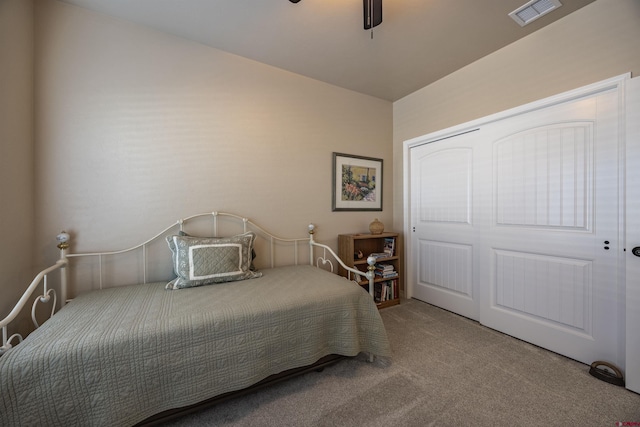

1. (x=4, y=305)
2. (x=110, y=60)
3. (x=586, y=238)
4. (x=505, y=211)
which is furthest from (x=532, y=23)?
(x=4, y=305)

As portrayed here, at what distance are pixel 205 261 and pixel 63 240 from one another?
35.6 inches

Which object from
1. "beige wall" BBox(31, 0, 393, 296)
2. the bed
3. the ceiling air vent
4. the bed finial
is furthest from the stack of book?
the bed finial

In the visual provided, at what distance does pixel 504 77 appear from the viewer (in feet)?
7.01

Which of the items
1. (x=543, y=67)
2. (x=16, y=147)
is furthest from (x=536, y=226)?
(x=16, y=147)

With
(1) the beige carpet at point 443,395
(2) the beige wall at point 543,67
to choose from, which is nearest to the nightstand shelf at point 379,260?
(1) the beige carpet at point 443,395

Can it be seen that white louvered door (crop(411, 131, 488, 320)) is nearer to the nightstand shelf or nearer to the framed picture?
the nightstand shelf

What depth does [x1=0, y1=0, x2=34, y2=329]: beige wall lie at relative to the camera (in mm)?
1362

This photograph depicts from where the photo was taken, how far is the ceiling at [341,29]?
1.69 meters

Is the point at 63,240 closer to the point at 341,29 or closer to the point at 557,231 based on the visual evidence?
the point at 341,29

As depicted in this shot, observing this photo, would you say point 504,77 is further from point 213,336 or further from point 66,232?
point 66,232

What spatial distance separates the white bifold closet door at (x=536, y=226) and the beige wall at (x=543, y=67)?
0.16 metres

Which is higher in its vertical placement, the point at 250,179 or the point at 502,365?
the point at 250,179

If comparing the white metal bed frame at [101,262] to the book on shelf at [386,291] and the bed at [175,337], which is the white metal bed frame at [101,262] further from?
the book on shelf at [386,291]

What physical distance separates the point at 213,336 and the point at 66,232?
55.2 inches
